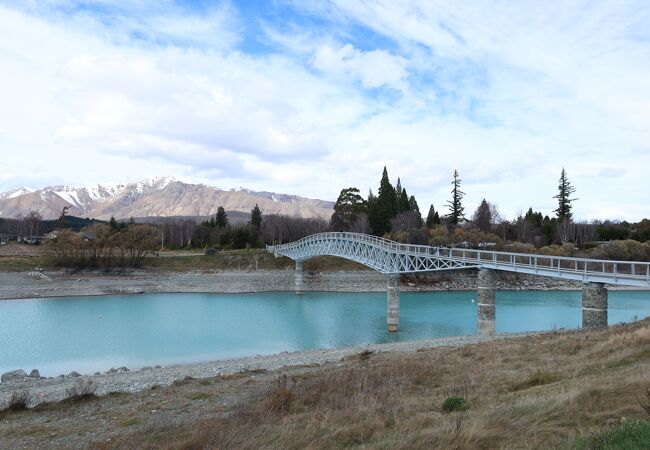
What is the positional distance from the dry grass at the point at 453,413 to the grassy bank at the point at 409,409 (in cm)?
3

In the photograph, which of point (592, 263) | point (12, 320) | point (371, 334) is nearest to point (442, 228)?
point (371, 334)

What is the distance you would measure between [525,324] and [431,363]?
29.5 meters

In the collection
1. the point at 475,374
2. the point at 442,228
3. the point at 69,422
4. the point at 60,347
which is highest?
the point at 442,228

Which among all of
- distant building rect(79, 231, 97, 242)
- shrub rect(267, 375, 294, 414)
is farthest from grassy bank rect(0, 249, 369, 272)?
shrub rect(267, 375, 294, 414)

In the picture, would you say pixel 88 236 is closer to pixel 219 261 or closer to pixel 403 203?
pixel 219 261

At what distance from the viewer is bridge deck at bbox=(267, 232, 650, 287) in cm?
2820

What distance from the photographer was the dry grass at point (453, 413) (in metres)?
7.38

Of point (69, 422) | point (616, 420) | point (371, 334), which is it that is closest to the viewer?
point (616, 420)

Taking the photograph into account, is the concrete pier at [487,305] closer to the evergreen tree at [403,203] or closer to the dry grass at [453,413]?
the dry grass at [453,413]

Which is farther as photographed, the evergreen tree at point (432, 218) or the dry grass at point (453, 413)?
the evergreen tree at point (432, 218)

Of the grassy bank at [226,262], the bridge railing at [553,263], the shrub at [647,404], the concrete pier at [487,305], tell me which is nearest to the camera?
the shrub at [647,404]

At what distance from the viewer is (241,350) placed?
34.4 metres

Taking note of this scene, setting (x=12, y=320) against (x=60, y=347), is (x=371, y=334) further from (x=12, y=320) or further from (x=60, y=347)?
(x=12, y=320)

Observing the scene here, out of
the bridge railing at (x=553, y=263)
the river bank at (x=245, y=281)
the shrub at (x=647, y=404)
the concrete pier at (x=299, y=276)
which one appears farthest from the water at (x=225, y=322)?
the shrub at (x=647, y=404)
